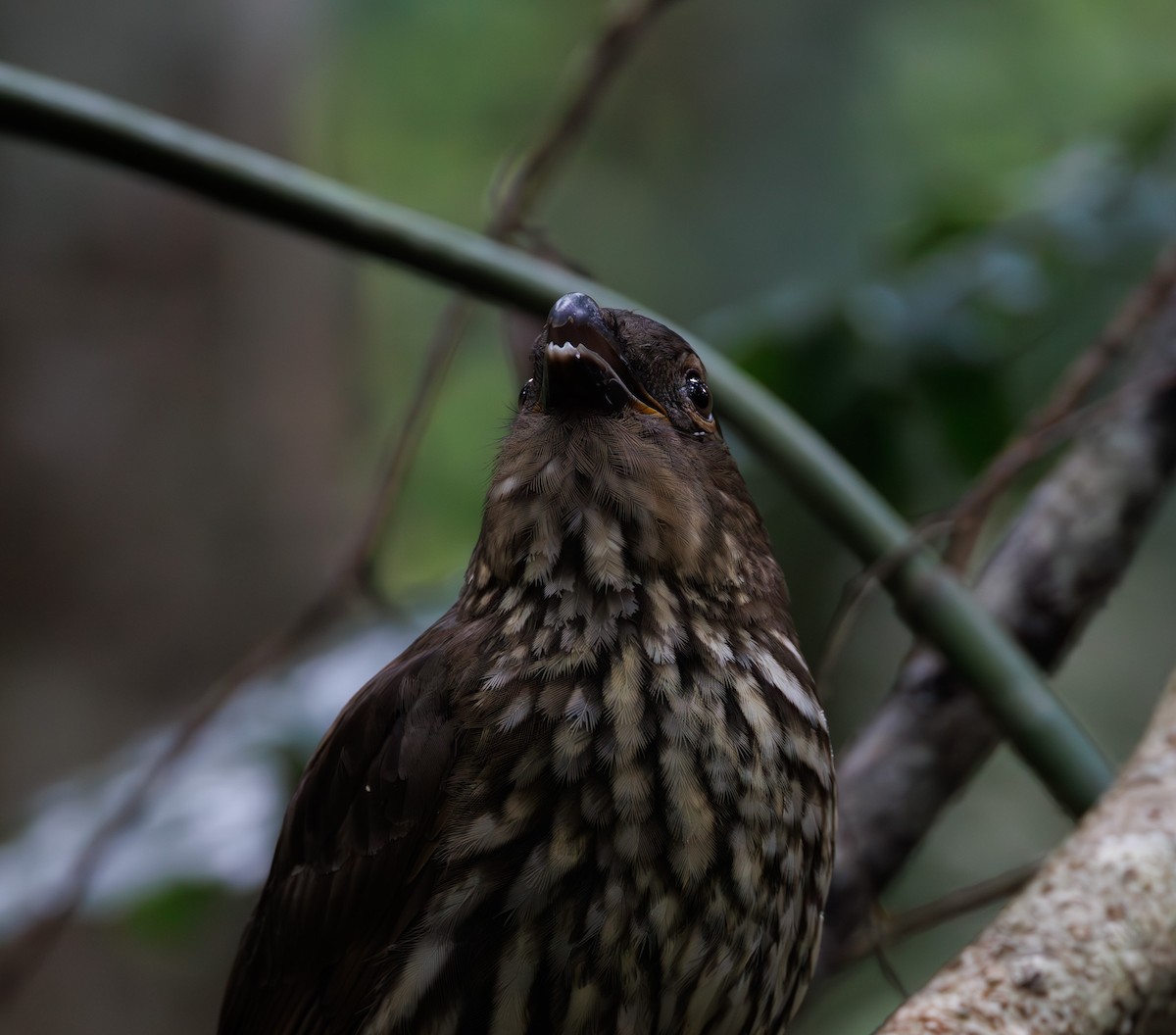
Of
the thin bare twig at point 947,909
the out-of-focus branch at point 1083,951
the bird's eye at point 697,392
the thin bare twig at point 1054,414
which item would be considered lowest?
the out-of-focus branch at point 1083,951

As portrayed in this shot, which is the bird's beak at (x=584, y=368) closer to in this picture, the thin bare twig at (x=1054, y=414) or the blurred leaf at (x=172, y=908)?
the thin bare twig at (x=1054, y=414)

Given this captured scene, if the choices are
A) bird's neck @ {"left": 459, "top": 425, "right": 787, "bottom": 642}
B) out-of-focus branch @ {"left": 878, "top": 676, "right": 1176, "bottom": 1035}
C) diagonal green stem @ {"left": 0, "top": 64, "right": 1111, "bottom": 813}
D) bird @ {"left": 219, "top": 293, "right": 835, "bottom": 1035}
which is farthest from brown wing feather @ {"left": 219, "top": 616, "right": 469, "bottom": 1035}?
out-of-focus branch @ {"left": 878, "top": 676, "right": 1176, "bottom": 1035}

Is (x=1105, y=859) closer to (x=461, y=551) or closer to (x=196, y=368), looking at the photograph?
(x=196, y=368)

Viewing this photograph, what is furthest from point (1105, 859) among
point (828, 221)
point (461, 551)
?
point (828, 221)

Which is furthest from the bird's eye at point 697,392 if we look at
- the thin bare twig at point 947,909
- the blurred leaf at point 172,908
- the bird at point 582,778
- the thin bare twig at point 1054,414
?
the blurred leaf at point 172,908

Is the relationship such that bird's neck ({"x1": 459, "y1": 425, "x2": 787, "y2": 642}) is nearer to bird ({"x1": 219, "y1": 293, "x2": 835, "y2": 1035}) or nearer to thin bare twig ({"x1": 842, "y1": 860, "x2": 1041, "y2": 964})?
bird ({"x1": 219, "y1": 293, "x2": 835, "y2": 1035})

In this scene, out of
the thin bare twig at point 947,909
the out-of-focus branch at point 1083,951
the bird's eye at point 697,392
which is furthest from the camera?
the thin bare twig at point 947,909

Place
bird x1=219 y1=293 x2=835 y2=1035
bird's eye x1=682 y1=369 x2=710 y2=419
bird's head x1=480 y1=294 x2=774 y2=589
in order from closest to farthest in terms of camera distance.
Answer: bird x1=219 y1=293 x2=835 y2=1035, bird's head x1=480 y1=294 x2=774 y2=589, bird's eye x1=682 y1=369 x2=710 y2=419
